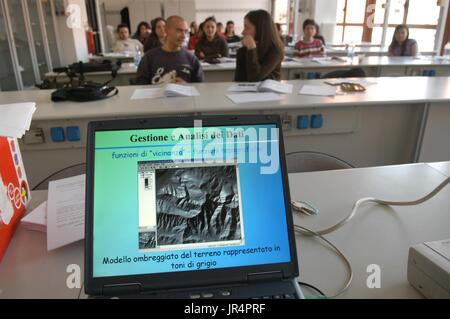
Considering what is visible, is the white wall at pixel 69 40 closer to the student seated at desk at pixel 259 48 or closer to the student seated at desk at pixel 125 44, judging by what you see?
the student seated at desk at pixel 125 44

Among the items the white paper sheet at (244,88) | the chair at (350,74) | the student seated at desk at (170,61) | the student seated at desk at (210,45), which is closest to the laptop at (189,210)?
the white paper sheet at (244,88)

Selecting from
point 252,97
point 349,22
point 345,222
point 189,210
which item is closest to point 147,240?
point 189,210

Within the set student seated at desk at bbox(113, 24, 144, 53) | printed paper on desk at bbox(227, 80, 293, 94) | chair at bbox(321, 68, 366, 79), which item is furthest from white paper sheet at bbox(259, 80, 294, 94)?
student seated at desk at bbox(113, 24, 144, 53)

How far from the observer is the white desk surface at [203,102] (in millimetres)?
2094

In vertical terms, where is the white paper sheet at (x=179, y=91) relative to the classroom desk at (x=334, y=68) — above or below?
above

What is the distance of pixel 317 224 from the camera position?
96 centimetres

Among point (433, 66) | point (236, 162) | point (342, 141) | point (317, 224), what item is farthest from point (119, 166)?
point (433, 66)

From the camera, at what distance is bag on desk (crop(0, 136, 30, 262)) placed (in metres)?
0.86

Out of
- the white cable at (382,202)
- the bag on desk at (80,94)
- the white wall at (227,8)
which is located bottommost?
the white cable at (382,202)

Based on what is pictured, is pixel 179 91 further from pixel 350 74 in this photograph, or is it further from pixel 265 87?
pixel 350 74

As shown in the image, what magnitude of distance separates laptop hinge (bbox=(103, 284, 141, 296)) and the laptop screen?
0.02 m

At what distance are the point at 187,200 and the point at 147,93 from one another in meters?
2.00

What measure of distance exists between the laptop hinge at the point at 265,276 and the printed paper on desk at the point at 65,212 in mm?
452
